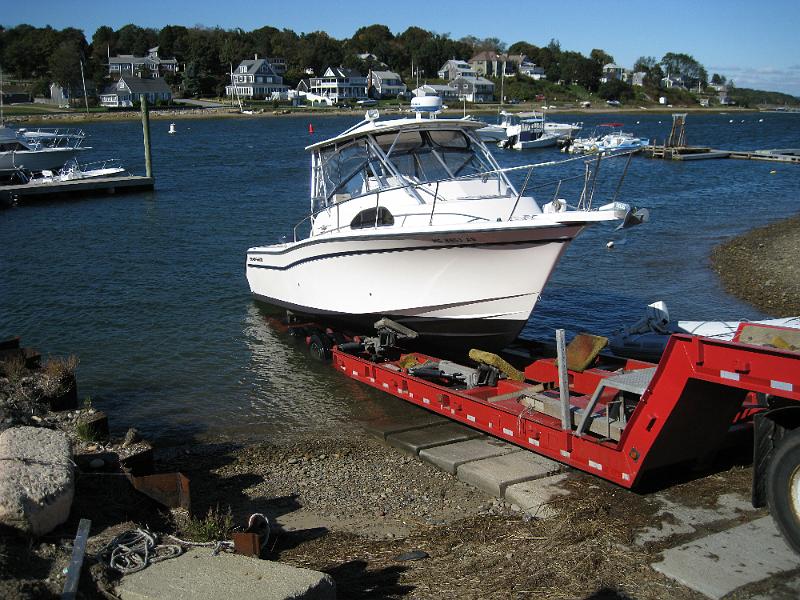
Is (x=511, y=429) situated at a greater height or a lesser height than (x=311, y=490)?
greater

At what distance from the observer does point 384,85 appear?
479 feet

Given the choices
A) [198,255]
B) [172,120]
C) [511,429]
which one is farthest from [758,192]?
[172,120]

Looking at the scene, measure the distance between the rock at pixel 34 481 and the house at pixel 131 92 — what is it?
397ft

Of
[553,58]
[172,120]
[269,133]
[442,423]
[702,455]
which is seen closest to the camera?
[702,455]

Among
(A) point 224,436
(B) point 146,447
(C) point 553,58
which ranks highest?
(C) point 553,58

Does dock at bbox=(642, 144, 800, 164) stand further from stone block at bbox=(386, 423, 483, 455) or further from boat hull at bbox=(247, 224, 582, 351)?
stone block at bbox=(386, 423, 483, 455)

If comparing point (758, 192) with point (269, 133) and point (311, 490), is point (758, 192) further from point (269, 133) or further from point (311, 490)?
point (269, 133)

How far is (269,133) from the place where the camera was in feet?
276

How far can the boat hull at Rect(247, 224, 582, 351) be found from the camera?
11.5 metres

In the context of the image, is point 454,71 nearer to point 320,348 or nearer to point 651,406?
point 320,348

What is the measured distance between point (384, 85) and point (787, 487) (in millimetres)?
145528

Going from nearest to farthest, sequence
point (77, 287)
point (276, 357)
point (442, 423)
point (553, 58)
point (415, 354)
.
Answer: point (442, 423), point (415, 354), point (276, 357), point (77, 287), point (553, 58)

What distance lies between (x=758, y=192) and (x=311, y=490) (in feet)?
118

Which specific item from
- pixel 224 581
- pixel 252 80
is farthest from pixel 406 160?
pixel 252 80
